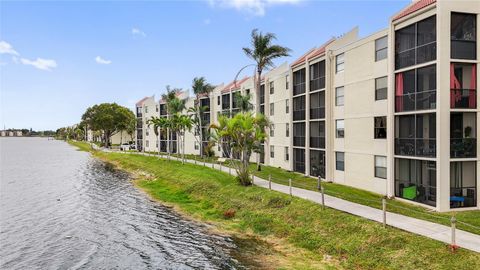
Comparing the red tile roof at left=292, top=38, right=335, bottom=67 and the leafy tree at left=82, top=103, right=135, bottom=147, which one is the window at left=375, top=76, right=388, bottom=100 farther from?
the leafy tree at left=82, top=103, right=135, bottom=147

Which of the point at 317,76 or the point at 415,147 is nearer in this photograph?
the point at 415,147

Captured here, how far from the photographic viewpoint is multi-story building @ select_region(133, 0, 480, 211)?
23.4m

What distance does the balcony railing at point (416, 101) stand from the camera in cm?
2405

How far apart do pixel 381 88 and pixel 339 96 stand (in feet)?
19.5

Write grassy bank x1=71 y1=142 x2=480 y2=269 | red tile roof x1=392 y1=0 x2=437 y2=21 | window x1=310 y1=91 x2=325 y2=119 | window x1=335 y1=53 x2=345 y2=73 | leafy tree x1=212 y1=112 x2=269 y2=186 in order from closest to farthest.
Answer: grassy bank x1=71 y1=142 x2=480 y2=269 → red tile roof x1=392 y1=0 x2=437 y2=21 → leafy tree x1=212 y1=112 x2=269 y2=186 → window x1=335 y1=53 x2=345 y2=73 → window x1=310 y1=91 x2=325 y2=119

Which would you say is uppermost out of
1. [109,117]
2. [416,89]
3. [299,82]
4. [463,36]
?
[463,36]

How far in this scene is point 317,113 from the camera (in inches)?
1516

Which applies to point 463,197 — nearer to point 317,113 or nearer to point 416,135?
point 416,135

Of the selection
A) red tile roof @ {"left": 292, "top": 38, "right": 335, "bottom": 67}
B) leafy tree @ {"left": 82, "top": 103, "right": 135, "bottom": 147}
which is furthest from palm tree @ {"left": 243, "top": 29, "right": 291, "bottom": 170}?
leafy tree @ {"left": 82, "top": 103, "right": 135, "bottom": 147}

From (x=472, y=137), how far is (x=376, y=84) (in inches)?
328

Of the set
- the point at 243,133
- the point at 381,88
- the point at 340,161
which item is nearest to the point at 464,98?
the point at 381,88

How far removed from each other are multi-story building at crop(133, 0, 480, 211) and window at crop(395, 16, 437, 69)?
68 mm

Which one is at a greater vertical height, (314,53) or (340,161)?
(314,53)

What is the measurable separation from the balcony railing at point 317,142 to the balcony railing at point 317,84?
204 inches
